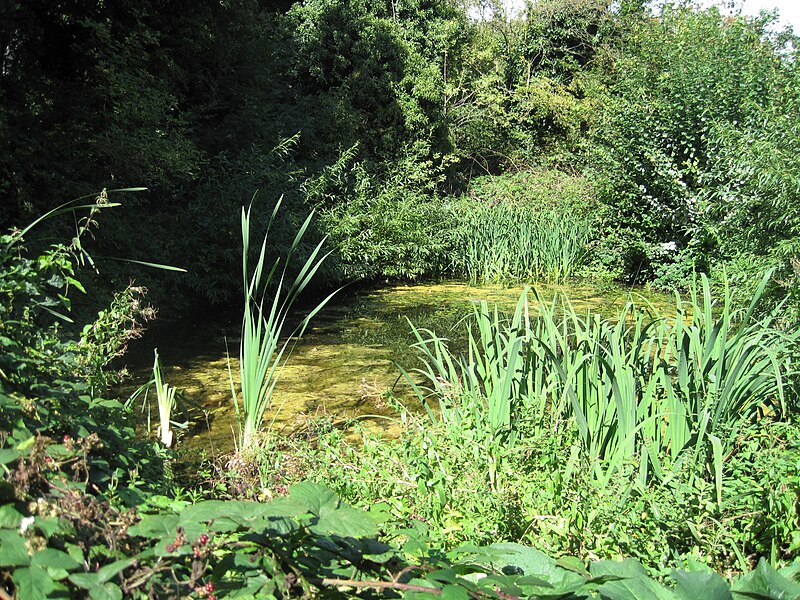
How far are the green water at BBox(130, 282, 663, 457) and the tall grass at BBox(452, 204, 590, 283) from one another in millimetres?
602

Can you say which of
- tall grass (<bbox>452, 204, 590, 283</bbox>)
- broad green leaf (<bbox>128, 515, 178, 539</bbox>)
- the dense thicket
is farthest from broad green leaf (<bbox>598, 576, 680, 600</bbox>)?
tall grass (<bbox>452, 204, 590, 283</bbox>)

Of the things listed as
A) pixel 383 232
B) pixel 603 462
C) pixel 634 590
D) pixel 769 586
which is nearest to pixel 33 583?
pixel 634 590

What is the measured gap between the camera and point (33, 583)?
2.74 feet

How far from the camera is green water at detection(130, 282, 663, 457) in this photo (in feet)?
13.3

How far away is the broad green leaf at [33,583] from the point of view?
A: 0.82 metres

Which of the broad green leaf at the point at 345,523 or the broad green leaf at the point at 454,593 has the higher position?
the broad green leaf at the point at 345,523

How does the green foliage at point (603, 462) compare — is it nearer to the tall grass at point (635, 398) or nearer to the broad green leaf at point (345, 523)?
the tall grass at point (635, 398)

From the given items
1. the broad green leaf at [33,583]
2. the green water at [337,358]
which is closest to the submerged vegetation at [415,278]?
the broad green leaf at [33,583]

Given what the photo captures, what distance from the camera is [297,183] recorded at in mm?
9406

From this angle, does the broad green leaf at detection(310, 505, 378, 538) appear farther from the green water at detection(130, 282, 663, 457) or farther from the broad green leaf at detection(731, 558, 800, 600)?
the green water at detection(130, 282, 663, 457)

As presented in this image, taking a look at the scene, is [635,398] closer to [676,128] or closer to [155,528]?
[155,528]

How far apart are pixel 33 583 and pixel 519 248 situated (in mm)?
9136

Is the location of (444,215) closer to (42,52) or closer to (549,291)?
(549,291)

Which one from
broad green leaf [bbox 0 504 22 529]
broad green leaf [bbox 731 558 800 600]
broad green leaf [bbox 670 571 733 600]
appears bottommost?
broad green leaf [bbox 731 558 800 600]
